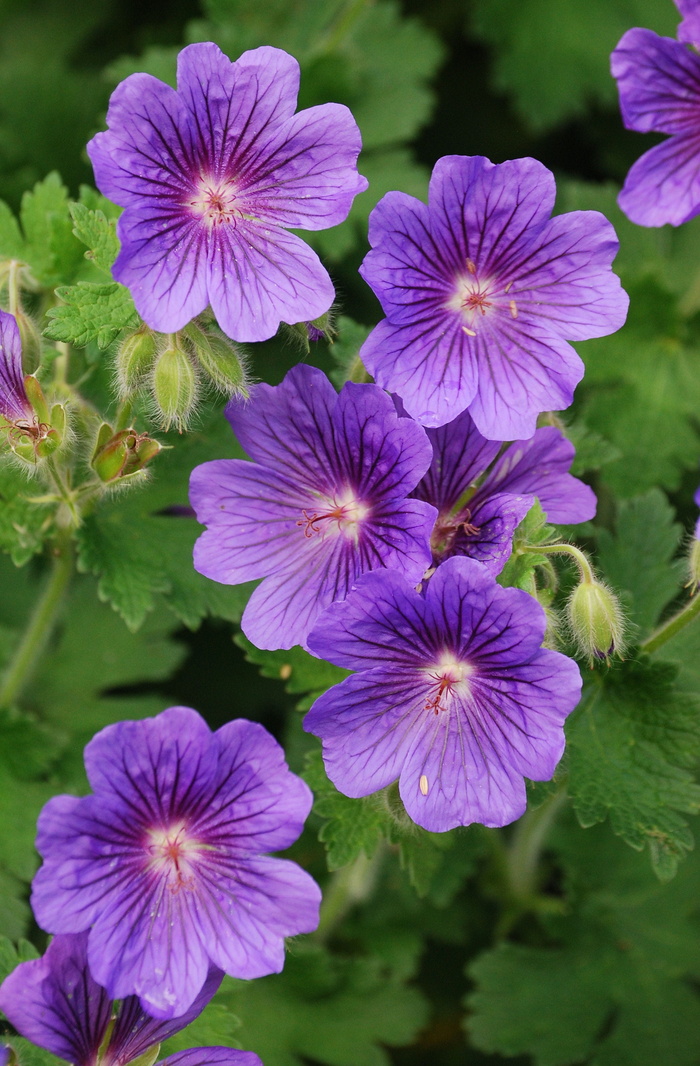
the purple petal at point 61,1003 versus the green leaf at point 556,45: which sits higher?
the green leaf at point 556,45

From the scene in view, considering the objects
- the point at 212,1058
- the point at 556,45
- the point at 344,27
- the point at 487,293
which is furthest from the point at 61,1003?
the point at 556,45

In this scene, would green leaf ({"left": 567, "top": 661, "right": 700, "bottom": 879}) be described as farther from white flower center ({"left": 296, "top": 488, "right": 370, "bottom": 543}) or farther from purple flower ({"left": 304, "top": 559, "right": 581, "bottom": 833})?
white flower center ({"left": 296, "top": 488, "right": 370, "bottom": 543})

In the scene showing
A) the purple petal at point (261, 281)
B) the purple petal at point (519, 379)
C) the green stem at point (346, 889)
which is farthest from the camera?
the green stem at point (346, 889)

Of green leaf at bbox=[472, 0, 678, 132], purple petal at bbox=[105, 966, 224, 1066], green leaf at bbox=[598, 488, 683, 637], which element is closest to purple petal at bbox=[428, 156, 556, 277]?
green leaf at bbox=[598, 488, 683, 637]

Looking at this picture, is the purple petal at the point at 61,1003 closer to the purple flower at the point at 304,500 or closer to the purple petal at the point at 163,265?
the purple flower at the point at 304,500

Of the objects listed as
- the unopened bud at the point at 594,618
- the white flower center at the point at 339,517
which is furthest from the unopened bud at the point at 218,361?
the unopened bud at the point at 594,618

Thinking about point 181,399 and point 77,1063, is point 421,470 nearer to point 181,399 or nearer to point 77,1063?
point 181,399
